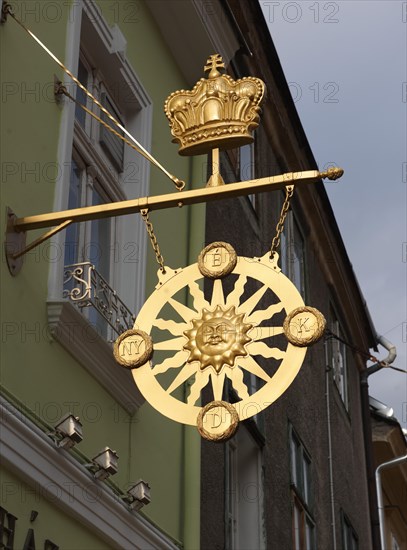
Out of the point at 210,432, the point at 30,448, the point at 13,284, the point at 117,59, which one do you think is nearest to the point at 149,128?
the point at 117,59

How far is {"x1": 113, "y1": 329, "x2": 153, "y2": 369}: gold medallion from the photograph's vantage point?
6480mm

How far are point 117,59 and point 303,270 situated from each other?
8.04m

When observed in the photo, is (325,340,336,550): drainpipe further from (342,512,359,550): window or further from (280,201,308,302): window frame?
(280,201,308,302): window frame

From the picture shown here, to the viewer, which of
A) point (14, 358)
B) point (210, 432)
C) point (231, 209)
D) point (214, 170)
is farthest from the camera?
point (231, 209)

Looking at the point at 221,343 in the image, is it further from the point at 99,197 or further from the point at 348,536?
the point at 348,536

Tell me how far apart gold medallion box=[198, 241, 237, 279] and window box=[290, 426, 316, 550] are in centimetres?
819

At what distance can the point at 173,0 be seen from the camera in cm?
1163

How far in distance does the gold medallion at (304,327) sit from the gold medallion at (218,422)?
479 mm

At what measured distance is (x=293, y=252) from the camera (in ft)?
56.3

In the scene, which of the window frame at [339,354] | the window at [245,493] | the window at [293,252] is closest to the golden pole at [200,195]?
the window at [245,493]

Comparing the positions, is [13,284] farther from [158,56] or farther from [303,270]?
[303,270]

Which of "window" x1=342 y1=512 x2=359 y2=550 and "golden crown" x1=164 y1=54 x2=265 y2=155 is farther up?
"window" x1=342 y1=512 x2=359 y2=550

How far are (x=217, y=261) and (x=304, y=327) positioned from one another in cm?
68

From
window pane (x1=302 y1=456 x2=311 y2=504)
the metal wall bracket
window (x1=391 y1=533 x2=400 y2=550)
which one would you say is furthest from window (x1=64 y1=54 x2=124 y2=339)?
window (x1=391 y1=533 x2=400 y2=550)
